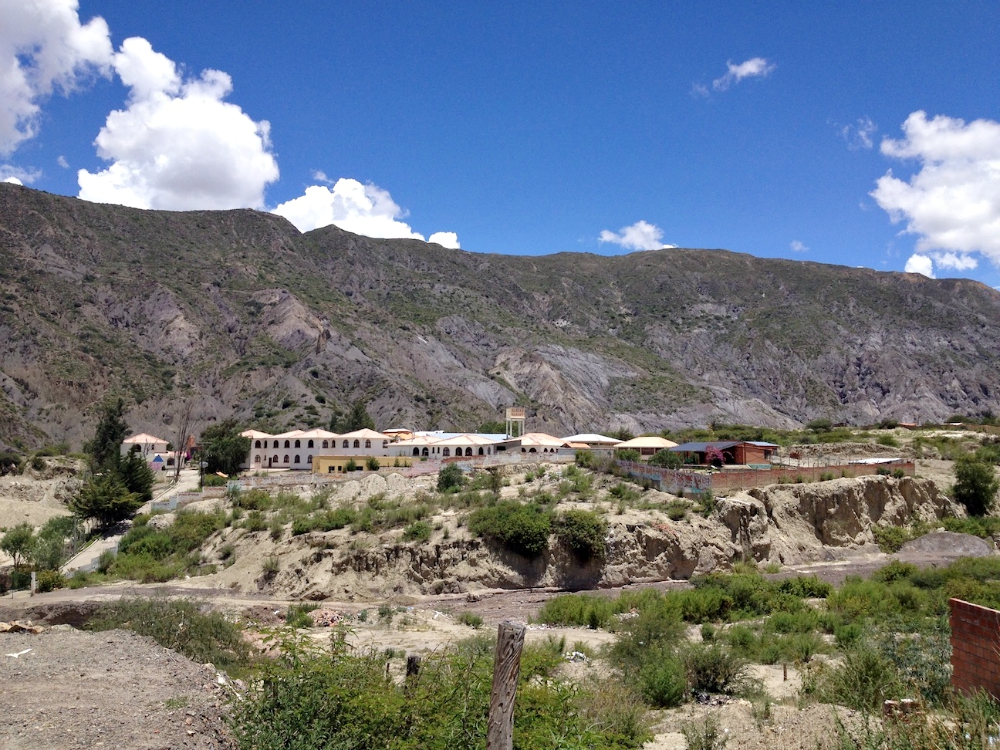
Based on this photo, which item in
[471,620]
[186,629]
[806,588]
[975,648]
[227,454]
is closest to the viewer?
[975,648]

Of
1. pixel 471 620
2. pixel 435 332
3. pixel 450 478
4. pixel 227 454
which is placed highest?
pixel 435 332

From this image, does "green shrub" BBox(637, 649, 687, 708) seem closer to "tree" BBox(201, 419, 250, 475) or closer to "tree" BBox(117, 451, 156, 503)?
"tree" BBox(117, 451, 156, 503)

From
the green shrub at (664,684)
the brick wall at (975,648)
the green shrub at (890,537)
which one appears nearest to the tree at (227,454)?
the green shrub at (890,537)

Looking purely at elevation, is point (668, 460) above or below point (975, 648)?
above

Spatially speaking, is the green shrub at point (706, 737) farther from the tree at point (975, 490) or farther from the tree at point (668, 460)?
the tree at point (975, 490)

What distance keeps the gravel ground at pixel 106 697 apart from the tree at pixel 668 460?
28.5m

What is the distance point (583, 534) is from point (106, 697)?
19612 mm

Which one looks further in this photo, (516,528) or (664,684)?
(516,528)

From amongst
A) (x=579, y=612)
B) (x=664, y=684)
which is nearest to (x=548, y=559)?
(x=579, y=612)

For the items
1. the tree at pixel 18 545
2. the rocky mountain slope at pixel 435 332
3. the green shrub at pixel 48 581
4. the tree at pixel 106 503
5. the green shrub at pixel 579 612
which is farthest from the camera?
the rocky mountain slope at pixel 435 332

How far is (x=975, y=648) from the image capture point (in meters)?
8.85

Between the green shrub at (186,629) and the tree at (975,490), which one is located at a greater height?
the tree at (975,490)

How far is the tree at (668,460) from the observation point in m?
38.6

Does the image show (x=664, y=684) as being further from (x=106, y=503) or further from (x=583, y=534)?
(x=106, y=503)
